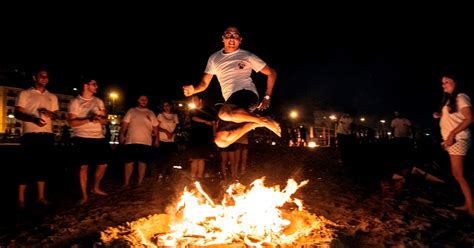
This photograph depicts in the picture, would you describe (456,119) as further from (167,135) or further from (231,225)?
(167,135)

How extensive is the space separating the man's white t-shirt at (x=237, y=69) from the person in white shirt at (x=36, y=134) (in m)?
3.20

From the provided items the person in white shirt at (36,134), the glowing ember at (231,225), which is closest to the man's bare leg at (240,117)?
the glowing ember at (231,225)

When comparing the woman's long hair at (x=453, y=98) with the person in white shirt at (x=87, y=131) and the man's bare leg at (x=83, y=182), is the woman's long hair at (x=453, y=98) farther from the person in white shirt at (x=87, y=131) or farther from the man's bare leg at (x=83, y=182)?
the man's bare leg at (x=83, y=182)

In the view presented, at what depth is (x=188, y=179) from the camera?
6805mm

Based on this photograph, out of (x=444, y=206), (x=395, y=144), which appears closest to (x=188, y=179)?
(x=444, y=206)

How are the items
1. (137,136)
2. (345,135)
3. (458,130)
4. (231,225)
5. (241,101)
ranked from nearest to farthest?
1. (231,225)
2. (241,101)
3. (458,130)
4. (137,136)
5. (345,135)

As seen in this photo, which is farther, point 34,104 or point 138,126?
point 138,126

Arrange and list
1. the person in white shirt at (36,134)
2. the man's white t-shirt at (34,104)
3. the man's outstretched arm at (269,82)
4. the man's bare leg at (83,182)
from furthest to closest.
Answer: the man's bare leg at (83,182) < the man's white t-shirt at (34,104) < the person in white shirt at (36,134) < the man's outstretched arm at (269,82)

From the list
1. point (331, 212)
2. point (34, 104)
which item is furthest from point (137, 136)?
point (331, 212)

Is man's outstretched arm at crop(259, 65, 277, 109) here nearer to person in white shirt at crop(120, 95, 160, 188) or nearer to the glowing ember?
the glowing ember

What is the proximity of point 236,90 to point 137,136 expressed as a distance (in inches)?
119

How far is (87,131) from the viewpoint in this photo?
5555 millimetres

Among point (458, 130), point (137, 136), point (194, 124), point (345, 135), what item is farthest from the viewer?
point (345, 135)

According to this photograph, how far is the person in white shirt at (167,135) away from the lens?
7164 mm
